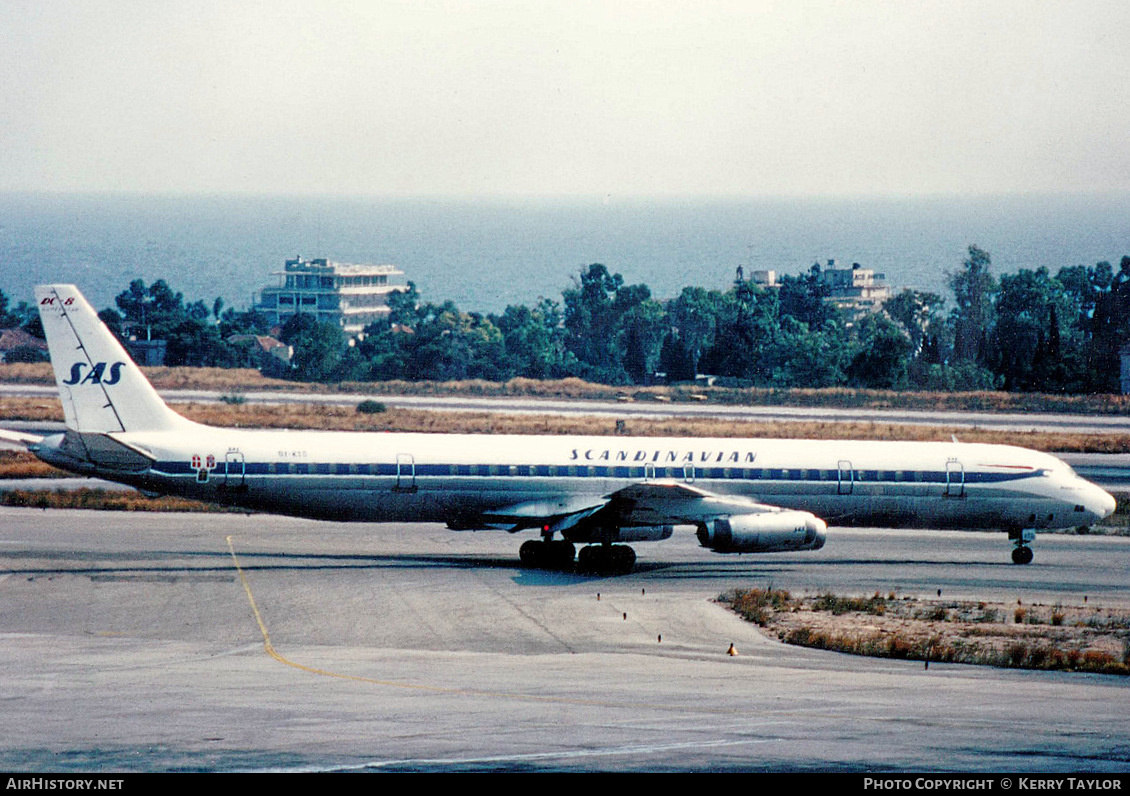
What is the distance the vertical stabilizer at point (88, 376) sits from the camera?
119 ft

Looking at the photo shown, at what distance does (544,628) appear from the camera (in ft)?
A: 99.0

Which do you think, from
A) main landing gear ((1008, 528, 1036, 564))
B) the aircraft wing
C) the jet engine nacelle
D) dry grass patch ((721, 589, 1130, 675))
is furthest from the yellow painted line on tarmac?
main landing gear ((1008, 528, 1036, 564))

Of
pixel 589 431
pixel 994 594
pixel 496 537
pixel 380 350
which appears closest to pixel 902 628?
pixel 994 594

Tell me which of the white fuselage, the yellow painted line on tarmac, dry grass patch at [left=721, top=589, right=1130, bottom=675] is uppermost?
the white fuselage

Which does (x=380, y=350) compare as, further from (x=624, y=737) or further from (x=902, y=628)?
(x=624, y=737)

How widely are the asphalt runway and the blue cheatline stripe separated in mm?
2545

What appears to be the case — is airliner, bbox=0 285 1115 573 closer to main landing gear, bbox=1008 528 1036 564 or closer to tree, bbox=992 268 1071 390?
main landing gear, bbox=1008 528 1036 564

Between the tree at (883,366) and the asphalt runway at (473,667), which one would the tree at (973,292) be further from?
the asphalt runway at (473,667)

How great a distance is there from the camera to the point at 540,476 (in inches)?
1503

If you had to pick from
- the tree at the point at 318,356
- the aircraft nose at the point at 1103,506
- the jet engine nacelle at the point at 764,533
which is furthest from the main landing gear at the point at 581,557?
the tree at the point at 318,356

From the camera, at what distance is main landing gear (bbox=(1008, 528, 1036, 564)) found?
136 feet

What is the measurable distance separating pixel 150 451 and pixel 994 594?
21833mm

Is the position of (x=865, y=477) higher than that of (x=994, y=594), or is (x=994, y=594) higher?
(x=865, y=477)

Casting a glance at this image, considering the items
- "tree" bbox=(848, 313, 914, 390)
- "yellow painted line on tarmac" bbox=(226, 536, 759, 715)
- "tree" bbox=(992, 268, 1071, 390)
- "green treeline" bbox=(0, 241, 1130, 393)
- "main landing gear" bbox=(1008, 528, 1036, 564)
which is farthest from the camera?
"green treeline" bbox=(0, 241, 1130, 393)
